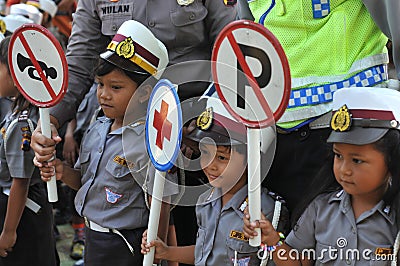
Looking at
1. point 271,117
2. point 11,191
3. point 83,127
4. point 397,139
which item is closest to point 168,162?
point 271,117

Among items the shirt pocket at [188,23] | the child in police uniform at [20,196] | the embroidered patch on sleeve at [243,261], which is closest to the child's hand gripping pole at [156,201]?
the embroidered patch on sleeve at [243,261]

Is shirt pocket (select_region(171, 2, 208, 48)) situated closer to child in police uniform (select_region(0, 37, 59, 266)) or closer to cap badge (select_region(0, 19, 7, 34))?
child in police uniform (select_region(0, 37, 59, 266))

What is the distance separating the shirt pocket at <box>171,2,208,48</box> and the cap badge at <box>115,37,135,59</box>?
0.25m

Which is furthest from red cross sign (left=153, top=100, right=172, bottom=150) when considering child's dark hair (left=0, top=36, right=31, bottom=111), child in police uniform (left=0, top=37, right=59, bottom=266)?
child's dark hair (left=0, top=36, right=31, bottom=111)

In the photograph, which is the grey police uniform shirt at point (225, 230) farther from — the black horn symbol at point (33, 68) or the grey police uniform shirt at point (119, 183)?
the black horn symbol at point (33, 68)

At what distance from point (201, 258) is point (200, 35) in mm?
863

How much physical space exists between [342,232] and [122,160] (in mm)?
896

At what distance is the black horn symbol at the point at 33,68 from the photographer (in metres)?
2.34

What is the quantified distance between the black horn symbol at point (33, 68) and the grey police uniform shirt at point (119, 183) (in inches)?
13.6

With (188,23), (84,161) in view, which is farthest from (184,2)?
(84,161)

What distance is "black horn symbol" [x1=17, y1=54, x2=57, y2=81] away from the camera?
2.34 m

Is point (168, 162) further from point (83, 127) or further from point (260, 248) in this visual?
point (83, 127)

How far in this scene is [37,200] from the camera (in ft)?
10.1

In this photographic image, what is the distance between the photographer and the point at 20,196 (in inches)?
113
